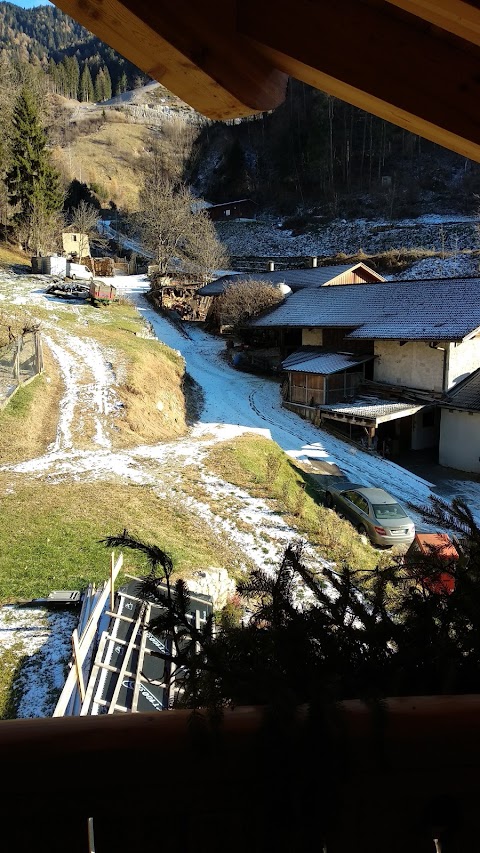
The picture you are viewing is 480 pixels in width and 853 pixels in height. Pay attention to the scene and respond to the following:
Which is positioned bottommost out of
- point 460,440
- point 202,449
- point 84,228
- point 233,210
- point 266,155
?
point 460,440

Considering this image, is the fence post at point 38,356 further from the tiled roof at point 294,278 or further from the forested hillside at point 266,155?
the forested hillside at point 266,155

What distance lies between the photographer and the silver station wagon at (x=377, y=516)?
13.5 meters

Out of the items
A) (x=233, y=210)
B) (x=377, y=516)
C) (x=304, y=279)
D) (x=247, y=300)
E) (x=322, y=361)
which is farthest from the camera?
(x=233, y=210)

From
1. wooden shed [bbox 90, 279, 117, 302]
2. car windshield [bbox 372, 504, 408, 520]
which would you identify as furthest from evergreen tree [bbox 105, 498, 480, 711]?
wooden shed [bbox 90, 279, 117, 302]

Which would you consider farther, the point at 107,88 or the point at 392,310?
the point at 107,88

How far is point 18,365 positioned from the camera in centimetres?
1797

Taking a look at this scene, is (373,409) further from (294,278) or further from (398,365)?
(294,278)

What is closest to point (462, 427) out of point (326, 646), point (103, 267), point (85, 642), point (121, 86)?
point (85, 642)

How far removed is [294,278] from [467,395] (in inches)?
687

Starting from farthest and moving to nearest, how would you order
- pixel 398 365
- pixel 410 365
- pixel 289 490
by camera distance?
pixel 398 365
pixel 410 365
pixel 289 490

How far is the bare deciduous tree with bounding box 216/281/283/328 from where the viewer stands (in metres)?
33.1

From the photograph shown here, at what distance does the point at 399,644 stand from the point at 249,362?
30.2 metres

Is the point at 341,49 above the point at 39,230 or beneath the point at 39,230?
beneath

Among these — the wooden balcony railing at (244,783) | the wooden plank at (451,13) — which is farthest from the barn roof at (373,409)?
the wooden balcony railing at (244,783)
